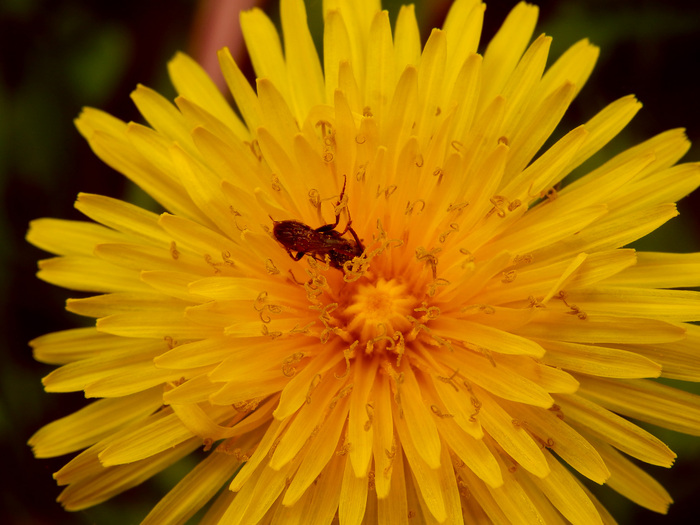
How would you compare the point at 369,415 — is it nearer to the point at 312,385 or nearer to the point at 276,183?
the point at 312,385

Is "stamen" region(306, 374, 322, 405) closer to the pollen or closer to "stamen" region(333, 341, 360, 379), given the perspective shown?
"stamen" region(333, 341, 360, 379)

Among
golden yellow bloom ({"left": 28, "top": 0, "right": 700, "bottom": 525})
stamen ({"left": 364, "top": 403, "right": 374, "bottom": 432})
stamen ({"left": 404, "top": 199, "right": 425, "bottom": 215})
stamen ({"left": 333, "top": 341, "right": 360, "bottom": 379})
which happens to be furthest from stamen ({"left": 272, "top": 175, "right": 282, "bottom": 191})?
stamen ({"left": 364, "top": 403, "right": 374, "bottom": 432})

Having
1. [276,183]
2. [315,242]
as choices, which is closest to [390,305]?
[315,242]

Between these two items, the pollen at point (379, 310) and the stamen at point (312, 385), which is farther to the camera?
the pollen at point (379, 310)

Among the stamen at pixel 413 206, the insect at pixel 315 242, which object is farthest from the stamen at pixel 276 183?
the stamen at pixel 413 206

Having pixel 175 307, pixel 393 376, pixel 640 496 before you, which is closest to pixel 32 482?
pixel 175 307

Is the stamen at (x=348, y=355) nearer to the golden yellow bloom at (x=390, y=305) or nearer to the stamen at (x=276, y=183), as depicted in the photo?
the golden yellow bloom at (x=390, y=305)
